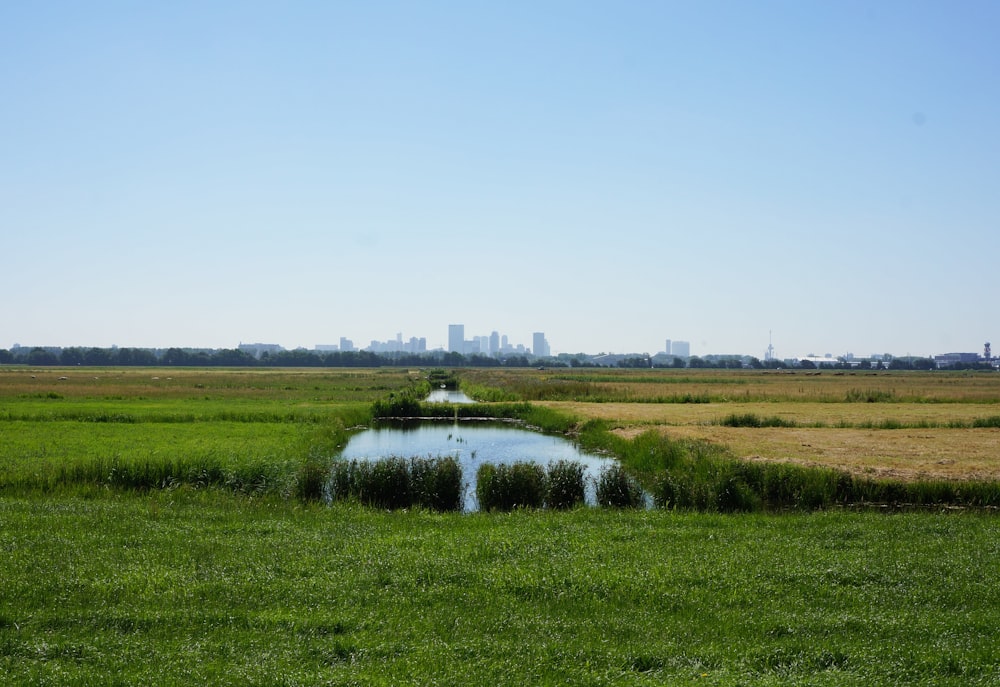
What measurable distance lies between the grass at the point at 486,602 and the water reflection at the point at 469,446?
413 inches

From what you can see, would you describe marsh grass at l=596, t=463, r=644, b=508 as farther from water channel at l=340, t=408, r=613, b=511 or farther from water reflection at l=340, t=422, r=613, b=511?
water reflection at l=340, t=422, r=613, b=511

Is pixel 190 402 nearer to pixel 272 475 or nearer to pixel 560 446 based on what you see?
pixel 560 446

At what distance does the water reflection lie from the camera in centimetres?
2998

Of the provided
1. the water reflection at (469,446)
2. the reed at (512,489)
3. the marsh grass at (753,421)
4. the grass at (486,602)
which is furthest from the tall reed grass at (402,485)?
the marsh grass at (753,421)

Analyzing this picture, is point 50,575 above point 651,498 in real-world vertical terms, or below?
above

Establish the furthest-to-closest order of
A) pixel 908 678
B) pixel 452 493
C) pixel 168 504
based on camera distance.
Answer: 1. pixel 452 493
2. pixel 168 504
3. pixel 908 678

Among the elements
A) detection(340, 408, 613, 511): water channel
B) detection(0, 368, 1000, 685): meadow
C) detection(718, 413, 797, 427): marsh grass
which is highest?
detection(0, 368, 1000, 685): meadow

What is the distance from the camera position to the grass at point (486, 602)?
293 inches

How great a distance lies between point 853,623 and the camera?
878cm

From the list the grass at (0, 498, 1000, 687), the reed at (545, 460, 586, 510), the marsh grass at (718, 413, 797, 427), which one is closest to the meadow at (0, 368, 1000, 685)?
the grass at (0, 498, 1000, 687)

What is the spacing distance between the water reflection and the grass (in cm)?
1050

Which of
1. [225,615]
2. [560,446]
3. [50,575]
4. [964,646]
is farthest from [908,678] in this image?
[560,446]

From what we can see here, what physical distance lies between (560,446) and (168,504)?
22.5 metres

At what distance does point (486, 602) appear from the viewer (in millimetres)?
9484
